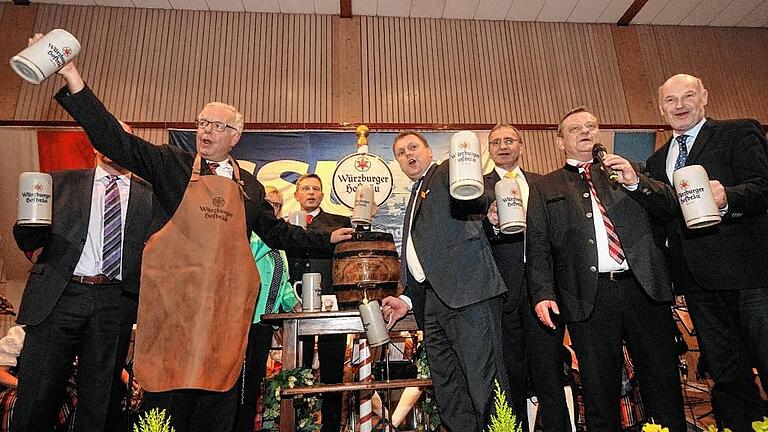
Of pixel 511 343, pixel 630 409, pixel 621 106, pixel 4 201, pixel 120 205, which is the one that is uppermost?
pixel 621 106

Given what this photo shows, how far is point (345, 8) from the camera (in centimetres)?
693

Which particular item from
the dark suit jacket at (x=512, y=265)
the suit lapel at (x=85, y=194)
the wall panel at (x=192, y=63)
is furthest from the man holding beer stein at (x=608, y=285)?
the wall panel at (x=192, y=63)

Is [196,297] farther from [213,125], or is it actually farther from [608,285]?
[608,285]

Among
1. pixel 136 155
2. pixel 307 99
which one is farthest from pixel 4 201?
pixel 136 155

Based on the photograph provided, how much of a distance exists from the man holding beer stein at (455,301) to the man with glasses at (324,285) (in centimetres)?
73

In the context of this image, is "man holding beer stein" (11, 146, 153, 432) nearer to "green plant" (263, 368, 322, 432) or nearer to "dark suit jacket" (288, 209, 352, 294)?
"green plant" (263, 368, 322, 432)

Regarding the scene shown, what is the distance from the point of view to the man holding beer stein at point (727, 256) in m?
2.19

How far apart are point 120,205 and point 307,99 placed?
4.05 meters

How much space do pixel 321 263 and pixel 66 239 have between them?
1.70 meters

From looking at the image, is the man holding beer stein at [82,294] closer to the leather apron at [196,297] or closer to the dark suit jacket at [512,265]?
the leather apron at [196,297]

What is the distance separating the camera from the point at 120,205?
285 centimetres

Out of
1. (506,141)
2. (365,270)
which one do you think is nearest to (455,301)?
(365,270)

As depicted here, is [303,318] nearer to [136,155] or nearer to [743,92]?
[136,155]

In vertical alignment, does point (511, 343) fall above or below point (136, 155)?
below
